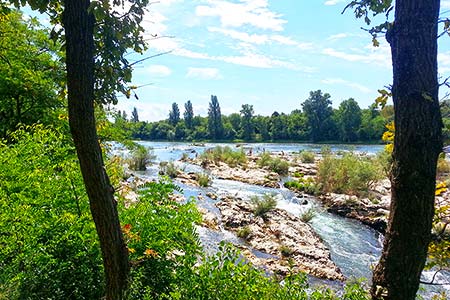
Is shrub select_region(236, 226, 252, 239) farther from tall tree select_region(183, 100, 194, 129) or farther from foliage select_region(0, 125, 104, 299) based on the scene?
tall tree select_region(183, 100, 194, 129)

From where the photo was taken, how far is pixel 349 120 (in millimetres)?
68312

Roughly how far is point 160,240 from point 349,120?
69.3 m

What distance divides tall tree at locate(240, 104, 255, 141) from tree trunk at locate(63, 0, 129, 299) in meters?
77.0

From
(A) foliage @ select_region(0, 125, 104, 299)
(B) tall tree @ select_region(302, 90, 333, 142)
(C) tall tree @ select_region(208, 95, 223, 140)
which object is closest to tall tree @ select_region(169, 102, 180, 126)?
(C) tall tree @ select_region(208, 95, 223, 140)

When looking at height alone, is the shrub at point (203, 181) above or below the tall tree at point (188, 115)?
below

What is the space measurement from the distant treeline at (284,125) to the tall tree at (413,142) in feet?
186

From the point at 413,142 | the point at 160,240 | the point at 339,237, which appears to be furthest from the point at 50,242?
the point at 339,237

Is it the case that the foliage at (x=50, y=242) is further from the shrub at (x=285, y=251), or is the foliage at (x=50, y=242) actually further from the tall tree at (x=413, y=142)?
the shrub at (x=285, y=251)

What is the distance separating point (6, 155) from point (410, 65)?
5.59 meters

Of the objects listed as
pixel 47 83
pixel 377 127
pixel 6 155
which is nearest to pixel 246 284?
pixel 6 155

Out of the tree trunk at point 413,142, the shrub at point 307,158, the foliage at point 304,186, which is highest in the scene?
the tree trunk at point 413,142

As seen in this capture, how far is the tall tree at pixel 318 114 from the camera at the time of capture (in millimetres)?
71812

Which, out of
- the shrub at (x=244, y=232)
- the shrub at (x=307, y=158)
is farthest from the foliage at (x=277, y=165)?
the shrub at (x=244, y=232)

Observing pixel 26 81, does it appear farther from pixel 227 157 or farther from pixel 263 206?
pixel 227 157
